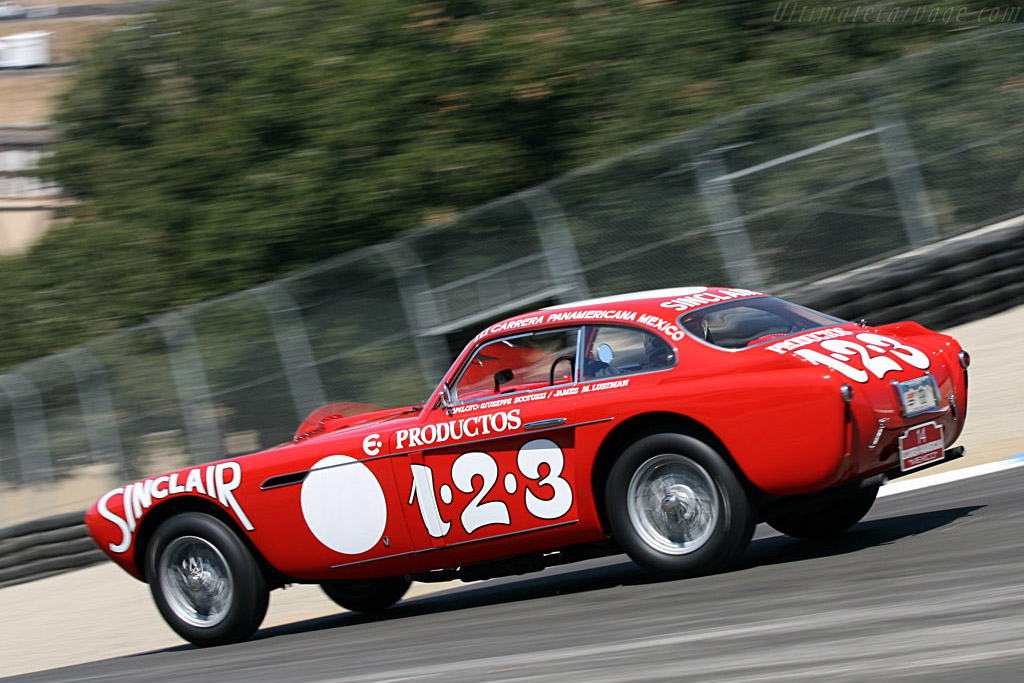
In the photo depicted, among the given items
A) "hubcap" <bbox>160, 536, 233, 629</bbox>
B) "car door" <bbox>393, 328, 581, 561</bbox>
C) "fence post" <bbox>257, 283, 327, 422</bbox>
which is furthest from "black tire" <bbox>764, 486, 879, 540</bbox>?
"fence post" <bbox>257, 283, 327, 422</bbox>

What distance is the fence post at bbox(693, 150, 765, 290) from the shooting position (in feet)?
38.4

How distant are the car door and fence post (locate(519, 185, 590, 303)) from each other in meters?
5.26

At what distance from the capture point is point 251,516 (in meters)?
7.04

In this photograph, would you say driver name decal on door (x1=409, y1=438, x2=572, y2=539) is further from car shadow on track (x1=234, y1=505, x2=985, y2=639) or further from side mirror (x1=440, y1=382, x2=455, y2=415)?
car shadow on track (x1=234, y1=505, x2=985, y2=639)

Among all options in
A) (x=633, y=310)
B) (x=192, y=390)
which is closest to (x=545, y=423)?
(x=633, y=310)

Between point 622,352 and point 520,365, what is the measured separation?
2.02 ft

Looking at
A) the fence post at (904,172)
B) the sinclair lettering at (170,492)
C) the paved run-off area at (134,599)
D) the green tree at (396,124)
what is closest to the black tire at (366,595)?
the paved run-off area at (134,599)

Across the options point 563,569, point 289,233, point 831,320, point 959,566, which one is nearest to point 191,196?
point 289,233

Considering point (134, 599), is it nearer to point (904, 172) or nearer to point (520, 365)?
point (520, 365)

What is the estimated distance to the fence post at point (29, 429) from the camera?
13.6 metres

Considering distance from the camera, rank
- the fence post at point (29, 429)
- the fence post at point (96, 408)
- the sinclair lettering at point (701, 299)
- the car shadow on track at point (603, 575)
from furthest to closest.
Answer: the fence post at point (29, 429) → the fence post at point (96, 408) → the sinclair lettering at point (701, 299) → the car shadow on track at point (603, 575)

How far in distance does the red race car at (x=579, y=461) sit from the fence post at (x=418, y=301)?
4.62 m

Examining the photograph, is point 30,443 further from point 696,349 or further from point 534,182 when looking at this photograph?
point 696,349

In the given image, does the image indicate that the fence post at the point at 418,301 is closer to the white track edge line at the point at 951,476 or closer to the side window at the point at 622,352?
the white track edge line at the point at 951,476
